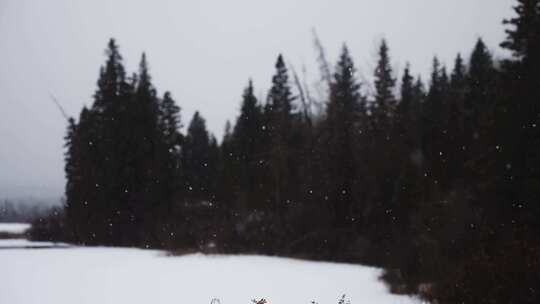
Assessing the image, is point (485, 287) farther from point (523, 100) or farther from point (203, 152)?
point (203, 152)

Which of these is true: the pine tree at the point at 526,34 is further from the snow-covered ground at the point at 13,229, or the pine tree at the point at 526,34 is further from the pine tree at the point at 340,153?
the snow-covered ground at the point at 13,229

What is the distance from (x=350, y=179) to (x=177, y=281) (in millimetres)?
15926

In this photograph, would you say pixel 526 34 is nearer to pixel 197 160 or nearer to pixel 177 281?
pixel 177 281

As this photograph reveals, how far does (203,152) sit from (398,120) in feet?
92.5

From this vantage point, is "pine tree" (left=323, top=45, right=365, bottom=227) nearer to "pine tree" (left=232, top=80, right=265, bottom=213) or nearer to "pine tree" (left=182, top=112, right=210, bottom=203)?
"pine tree" (left=232, top=80, right=265, bottom=213)

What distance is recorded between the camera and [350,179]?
29.3 m

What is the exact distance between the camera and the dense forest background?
48.0 ft

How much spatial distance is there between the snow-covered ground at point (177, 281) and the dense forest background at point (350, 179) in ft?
7.16

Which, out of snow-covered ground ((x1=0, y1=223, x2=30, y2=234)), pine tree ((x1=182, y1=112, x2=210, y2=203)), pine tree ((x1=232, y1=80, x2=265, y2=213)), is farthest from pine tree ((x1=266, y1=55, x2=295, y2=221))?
snow-covered ground ((x1=0, y1=223, x2=30, y2=234))

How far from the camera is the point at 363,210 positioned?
28031 mm

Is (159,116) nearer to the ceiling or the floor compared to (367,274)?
nearer to the ceiling

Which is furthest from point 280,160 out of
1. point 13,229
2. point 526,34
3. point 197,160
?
point 13,229

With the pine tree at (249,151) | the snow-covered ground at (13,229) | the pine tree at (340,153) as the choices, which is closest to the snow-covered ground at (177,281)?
the pine tree at (340,153)

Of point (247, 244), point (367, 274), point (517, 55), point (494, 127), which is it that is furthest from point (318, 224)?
point (517, 55)
